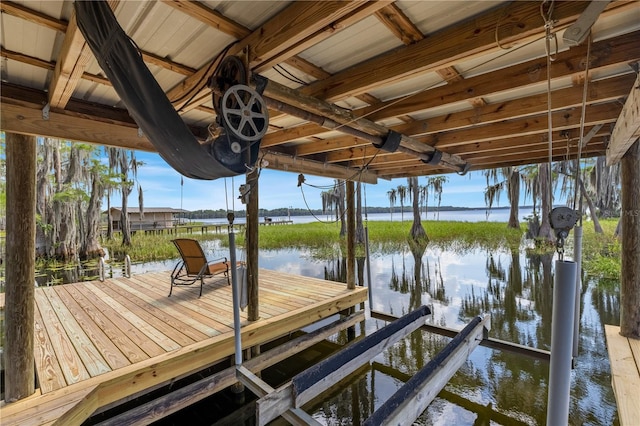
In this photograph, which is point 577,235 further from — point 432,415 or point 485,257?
point 485,257

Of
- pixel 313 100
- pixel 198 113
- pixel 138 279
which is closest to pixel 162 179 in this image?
pixel 138 279

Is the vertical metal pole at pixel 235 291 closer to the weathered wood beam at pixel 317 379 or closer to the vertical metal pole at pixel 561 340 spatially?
the weathered wood beam at pixel 317 379

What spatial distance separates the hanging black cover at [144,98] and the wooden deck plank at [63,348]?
2073 millimetres

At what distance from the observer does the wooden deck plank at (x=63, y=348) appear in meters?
2.34

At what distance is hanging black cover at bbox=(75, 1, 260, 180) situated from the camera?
3.73ft

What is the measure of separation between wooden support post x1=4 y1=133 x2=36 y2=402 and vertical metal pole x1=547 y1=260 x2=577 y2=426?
131 inches

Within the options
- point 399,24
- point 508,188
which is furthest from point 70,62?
point 508,188

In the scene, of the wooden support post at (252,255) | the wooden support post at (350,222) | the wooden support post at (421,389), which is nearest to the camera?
the wooden support post at (421,389)

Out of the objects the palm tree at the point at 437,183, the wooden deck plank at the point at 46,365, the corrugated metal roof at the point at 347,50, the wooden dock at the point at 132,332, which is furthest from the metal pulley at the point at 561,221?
the palm tree at the point at 437,183

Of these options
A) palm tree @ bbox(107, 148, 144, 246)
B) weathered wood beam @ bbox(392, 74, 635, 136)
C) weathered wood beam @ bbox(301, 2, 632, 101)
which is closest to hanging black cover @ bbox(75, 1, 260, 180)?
weathered wood beam @ bbox(301, 2, 632, 101)

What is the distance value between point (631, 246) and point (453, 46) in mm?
3284

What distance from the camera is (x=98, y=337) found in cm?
301

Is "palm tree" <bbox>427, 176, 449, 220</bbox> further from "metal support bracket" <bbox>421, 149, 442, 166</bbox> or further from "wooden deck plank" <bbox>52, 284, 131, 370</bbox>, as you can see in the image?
"wooden deck plank" <bbox>52, 284, 131, 370</bbox>

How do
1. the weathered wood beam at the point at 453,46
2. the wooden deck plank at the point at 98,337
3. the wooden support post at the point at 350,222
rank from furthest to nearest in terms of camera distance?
the wooden support post at the point at 350,222
the wooden deck plank at the point at 98,337
the weathered wood beam at the point at 453,46
